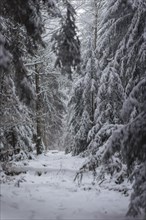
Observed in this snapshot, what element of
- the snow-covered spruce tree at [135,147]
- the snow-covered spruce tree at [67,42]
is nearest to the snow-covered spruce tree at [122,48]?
the snow-covered spruce tree at [67,42]

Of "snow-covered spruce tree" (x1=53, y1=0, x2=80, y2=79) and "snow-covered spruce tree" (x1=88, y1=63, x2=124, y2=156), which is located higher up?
"snow-covered spruce tree" (x1=53, y1=0, x2=80, y2=79)

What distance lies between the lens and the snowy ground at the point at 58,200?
23.9ft

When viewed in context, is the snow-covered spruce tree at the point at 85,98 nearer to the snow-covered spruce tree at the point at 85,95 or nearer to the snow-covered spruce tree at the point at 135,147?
the snow-covered spruce tree at the point at 85,95

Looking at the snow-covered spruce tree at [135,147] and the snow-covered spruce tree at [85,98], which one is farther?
the snow-covered spruce tree at [85,98]

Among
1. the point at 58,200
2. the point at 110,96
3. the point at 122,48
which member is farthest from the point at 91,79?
the point at 58,200

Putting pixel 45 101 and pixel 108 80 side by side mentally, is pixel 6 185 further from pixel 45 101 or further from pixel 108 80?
pixel 45 101

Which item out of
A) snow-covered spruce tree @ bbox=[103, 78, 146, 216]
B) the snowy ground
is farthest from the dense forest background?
the snowy ground

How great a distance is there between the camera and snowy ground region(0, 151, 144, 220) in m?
7.29

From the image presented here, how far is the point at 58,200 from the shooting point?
28.9ft

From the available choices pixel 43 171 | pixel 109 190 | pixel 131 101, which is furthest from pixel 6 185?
pixel 131 101

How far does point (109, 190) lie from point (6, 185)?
10.8ft

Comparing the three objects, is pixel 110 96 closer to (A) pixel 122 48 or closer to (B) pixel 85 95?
(A) pixel 122 48

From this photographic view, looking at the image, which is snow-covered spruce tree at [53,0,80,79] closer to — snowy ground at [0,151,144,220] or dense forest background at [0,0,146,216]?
dense forest background at [0,0,146,216]

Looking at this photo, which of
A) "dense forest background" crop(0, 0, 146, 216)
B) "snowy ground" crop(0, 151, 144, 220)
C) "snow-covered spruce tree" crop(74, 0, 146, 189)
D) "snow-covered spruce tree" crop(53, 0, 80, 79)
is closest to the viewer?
"dense forest background" crop(0, 0, 146, 216)
